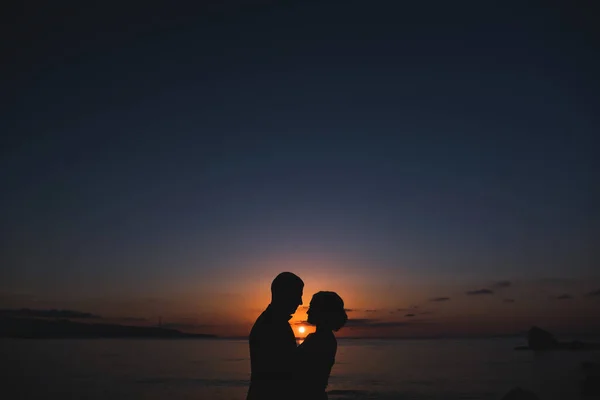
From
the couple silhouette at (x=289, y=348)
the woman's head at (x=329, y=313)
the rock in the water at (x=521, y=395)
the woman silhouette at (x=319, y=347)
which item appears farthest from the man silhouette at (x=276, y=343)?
the rock in the water at (x=521, y=395)

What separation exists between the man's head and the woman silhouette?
1.26 ft

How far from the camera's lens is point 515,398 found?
2838cm

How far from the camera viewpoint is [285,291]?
4660mm

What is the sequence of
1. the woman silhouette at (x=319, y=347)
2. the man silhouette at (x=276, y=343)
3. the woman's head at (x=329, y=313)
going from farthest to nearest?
the woman's head at (x=329, y=313), the woman silhouette at (x=319, y=347), the man silhouette at (x=276, y=343)

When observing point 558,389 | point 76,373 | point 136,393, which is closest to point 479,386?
point 558,389

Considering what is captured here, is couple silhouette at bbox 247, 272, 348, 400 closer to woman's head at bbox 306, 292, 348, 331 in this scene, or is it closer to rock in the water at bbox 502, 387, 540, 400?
woman's head at bbox 306, 292, 348, 331

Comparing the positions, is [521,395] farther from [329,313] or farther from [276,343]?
[276,343]

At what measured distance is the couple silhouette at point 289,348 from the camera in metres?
4.48

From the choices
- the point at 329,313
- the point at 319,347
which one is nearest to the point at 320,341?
the point at 319,347

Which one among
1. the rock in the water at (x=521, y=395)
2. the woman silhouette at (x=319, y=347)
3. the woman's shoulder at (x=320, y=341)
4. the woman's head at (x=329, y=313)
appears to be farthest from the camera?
the rock in the water at (x=521, y=395)

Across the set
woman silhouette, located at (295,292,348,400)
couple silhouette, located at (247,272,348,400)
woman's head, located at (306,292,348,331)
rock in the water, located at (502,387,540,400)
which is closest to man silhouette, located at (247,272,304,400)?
couple silhouette, located at (247,272,348,400)

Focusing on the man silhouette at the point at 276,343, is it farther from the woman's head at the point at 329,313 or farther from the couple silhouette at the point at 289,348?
the woman's head at the point at 329,313

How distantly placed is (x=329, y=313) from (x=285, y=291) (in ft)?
1.93

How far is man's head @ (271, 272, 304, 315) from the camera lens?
4.66 meters
